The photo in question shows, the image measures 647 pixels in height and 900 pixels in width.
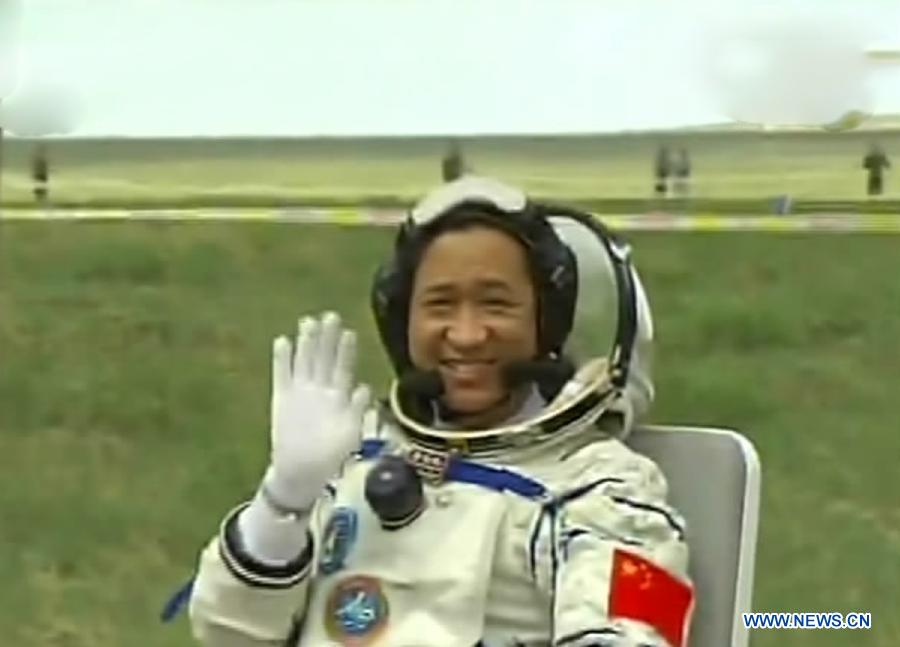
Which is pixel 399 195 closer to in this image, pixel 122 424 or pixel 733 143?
pixel 733 143

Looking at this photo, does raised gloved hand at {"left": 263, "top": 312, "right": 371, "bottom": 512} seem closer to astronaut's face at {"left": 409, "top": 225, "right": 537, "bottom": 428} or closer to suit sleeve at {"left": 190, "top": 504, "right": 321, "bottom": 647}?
suit sleeve at {"left": 190, "top": 504, "right": 321, "bottom": 647}

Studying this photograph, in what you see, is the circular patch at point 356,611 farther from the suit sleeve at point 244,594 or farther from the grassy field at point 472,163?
the grassy field at point 472,163

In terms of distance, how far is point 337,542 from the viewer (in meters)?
2.73

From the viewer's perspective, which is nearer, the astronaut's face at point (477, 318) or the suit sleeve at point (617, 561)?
the suit sleeve at point (617, 561)

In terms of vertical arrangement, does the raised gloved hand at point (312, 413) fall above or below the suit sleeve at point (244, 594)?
above

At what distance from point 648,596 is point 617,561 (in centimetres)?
5

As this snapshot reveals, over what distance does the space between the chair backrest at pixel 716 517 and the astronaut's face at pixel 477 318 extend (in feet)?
0.74

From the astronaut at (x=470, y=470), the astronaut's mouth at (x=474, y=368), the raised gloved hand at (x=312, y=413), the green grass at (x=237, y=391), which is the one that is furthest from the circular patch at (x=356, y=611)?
the green grass at (x=237, y=391)

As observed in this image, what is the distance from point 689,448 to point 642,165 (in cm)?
46

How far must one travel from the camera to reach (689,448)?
2.88 metres

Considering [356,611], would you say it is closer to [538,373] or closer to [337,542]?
[337,542]

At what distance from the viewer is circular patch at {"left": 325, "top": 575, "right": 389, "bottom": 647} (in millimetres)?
2674

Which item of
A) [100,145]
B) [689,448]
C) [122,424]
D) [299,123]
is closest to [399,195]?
[299,123]

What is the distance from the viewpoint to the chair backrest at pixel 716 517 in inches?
109
